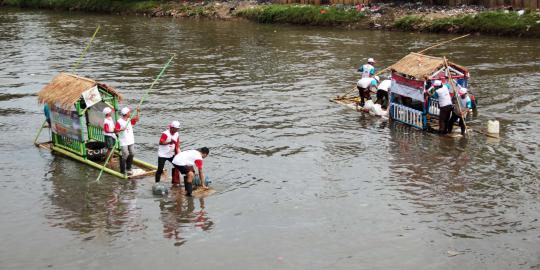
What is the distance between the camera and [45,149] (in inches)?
860

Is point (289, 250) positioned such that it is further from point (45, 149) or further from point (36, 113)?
point (36, 113)

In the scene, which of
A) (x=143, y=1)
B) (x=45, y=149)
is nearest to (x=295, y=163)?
(x=45, y=149)

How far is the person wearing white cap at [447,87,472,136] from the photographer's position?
2191cm

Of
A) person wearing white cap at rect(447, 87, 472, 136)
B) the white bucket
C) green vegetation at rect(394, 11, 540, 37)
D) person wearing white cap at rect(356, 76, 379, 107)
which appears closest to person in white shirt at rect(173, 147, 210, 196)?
person wearing white cap at rect(447, 87, 472, 136)

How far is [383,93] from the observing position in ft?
84.8

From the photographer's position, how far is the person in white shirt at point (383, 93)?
25547 millimetres

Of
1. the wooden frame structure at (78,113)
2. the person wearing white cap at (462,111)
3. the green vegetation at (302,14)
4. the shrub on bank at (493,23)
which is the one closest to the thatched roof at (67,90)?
the wooden frame structure at (78,113)

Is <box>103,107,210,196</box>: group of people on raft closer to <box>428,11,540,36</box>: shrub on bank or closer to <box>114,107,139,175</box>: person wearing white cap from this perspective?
<box>114,107,139,175</box>: person wearing white cap

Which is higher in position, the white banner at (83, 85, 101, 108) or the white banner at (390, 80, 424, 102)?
the white banner at (83, 85, 101, 108)

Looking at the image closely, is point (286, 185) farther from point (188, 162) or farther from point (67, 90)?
point (67, 90)

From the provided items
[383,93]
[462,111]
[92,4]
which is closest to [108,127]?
[462,111]

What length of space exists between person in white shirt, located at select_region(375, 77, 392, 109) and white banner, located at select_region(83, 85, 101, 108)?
10.7m

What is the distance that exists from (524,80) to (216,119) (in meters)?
13.3

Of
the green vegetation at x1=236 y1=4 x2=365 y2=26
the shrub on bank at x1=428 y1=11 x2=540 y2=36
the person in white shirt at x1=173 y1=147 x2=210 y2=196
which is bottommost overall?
the person in white shirt at x1=173 y1=147 x2=210 y2=196
